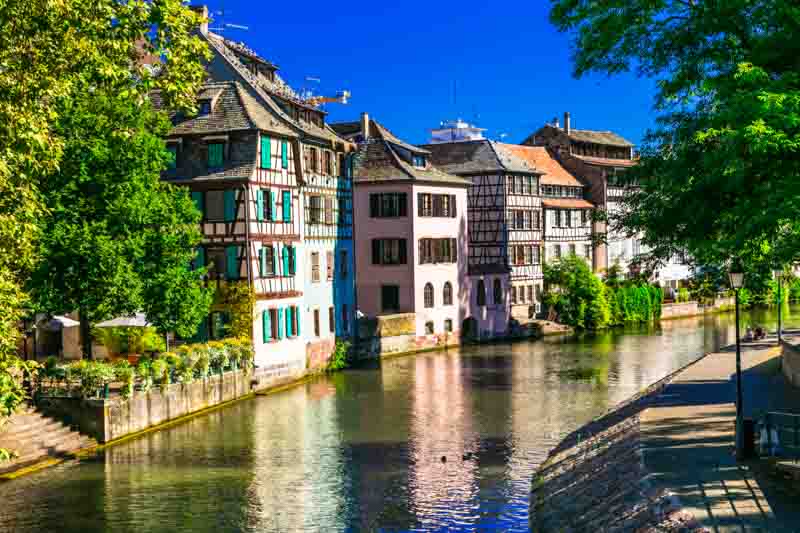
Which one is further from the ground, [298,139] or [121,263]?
[298,139]

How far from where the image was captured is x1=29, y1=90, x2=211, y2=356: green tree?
3528 cm

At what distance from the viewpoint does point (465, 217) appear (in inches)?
2717

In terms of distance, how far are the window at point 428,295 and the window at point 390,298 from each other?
6.00ft

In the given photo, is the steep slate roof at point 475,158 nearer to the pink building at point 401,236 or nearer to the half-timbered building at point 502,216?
the half-timbered building at point 502,216

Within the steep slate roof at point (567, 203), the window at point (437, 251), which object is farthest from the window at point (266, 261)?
the steep slate roof at point (567, 203)

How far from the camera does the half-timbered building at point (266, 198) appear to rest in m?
45.2

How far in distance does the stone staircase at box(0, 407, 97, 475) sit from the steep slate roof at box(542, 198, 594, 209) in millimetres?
54840

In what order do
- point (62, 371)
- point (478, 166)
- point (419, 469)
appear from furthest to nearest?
point (478, 166), point (62, 371), point (419, 469)

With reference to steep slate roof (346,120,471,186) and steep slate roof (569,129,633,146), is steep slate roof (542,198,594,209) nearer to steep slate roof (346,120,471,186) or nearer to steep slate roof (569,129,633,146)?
steep slate roof (569,129,633,146)

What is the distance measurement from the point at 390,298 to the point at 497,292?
10079 mm

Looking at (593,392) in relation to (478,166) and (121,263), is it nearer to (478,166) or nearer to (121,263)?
(121,263)

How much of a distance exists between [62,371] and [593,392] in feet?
69.1

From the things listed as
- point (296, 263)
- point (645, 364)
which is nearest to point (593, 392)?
point (645, 364)

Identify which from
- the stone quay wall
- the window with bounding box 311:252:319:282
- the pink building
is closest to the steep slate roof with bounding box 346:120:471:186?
the pink building
